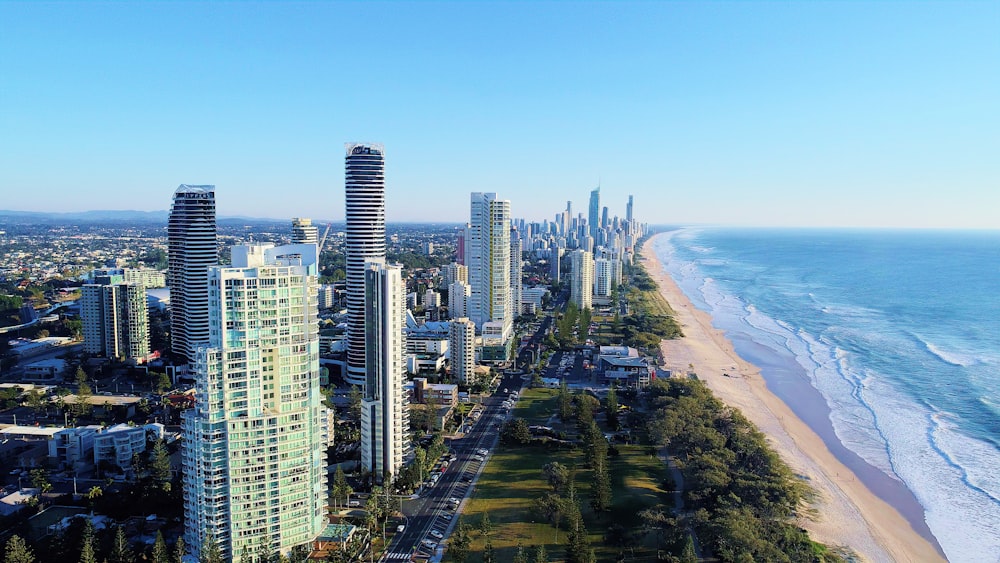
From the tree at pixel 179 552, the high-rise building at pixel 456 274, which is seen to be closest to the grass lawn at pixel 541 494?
the tree at pixel 179 552

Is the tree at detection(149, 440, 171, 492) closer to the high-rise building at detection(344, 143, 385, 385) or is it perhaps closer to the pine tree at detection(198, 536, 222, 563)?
the pine tree at detection(198, 536, 222, 563)

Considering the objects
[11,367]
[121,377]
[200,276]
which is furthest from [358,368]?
[11,367]

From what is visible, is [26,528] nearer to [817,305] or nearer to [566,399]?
[566,399]

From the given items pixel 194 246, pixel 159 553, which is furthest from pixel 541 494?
pixel 194 246

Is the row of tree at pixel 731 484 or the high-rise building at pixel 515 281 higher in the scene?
the high-rise building at pixel 515 281

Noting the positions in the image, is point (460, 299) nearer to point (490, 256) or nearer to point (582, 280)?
point (490, 256)

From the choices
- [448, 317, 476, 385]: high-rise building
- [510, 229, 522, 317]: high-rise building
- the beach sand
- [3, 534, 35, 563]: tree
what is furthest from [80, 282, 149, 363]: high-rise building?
the beach sand

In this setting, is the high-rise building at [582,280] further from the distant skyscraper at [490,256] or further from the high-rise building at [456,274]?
the distant skyscraper at [490,256]
